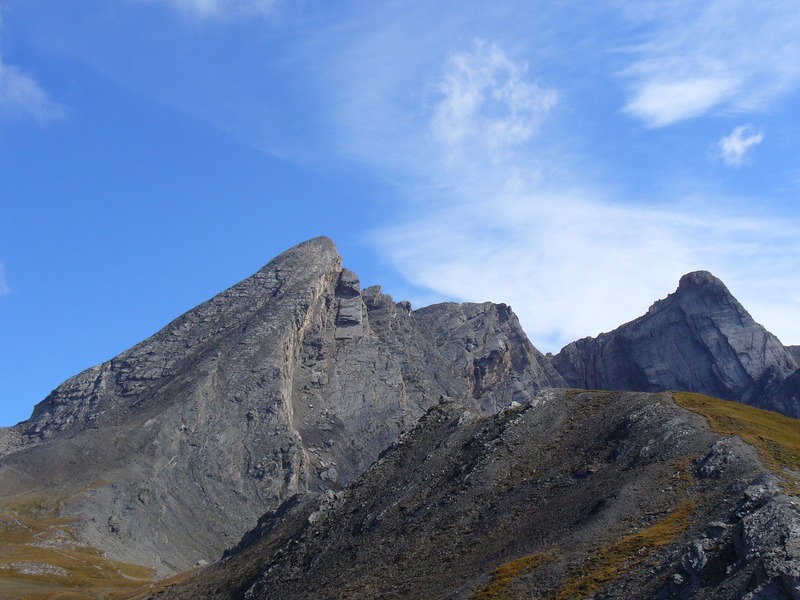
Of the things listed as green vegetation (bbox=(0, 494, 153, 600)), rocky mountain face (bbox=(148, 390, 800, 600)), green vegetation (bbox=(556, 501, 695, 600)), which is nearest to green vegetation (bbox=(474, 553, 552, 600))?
rocky mountain face (bbox=(148, 390, 800, 600))

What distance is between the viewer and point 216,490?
182875 mm

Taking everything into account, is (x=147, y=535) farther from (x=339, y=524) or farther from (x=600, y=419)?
(x=600, y=419)

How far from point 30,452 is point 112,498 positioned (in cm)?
3165

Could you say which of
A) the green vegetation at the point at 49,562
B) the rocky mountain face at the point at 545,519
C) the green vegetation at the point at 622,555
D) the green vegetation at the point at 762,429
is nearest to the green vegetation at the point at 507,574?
the rocky mountain face at the point at 545,519

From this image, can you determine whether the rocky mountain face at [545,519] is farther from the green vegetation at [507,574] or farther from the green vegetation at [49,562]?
the green vegetation at [49,562]

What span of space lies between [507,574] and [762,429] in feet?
80.2

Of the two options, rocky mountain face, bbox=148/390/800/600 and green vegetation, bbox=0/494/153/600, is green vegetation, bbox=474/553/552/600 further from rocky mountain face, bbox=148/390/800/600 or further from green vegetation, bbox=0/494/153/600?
green vegetation, bbox=0/494/153/600

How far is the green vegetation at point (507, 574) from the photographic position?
52.1 m

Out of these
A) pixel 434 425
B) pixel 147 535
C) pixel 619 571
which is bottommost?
pixel 619 571

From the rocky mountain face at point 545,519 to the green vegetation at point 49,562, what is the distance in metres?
32.6

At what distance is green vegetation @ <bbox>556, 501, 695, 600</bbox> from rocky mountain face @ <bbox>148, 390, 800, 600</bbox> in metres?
0.12

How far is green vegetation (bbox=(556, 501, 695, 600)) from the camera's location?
47875 mm

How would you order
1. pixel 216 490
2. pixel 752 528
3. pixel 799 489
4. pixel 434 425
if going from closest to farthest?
pixel 752 528 → pixel 799 489 → pixel 434 425 → pixel 216 490

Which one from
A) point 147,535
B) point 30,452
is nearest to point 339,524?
point 147,535
